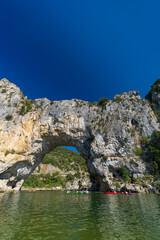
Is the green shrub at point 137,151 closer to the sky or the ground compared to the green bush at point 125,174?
closer to the sky

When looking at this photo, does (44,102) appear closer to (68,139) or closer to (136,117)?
(68,139)

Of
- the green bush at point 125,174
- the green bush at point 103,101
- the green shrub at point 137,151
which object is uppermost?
the green bush at point 103,101

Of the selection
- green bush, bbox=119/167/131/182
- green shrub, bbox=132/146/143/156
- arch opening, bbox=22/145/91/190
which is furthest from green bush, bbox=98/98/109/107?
arch opening, bbox=22/145/91/190

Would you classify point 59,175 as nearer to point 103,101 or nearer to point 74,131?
point 74,131

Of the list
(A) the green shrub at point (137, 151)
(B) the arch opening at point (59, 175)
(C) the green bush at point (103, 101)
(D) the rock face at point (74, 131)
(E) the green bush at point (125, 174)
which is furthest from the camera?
(B) the arch opening at point (59, 175)

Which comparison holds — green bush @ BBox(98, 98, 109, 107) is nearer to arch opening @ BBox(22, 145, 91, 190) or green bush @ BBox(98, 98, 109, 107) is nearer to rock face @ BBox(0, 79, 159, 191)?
rock face @ BBox(0, 79, 159, 191)

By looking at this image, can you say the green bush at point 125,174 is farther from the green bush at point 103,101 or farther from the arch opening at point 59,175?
the arch opening at point 59,175

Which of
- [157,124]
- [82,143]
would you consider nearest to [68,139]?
[82,143]

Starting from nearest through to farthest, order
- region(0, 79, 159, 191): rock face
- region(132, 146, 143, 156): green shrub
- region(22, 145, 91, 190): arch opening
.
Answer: region(0, 79, 159, 191): rock face, region(132, 146, 143, 156): green shrub, region(22, 145, 91, 190): arch opening

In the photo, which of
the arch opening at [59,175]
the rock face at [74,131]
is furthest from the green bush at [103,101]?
the arch opening at [59,175]
